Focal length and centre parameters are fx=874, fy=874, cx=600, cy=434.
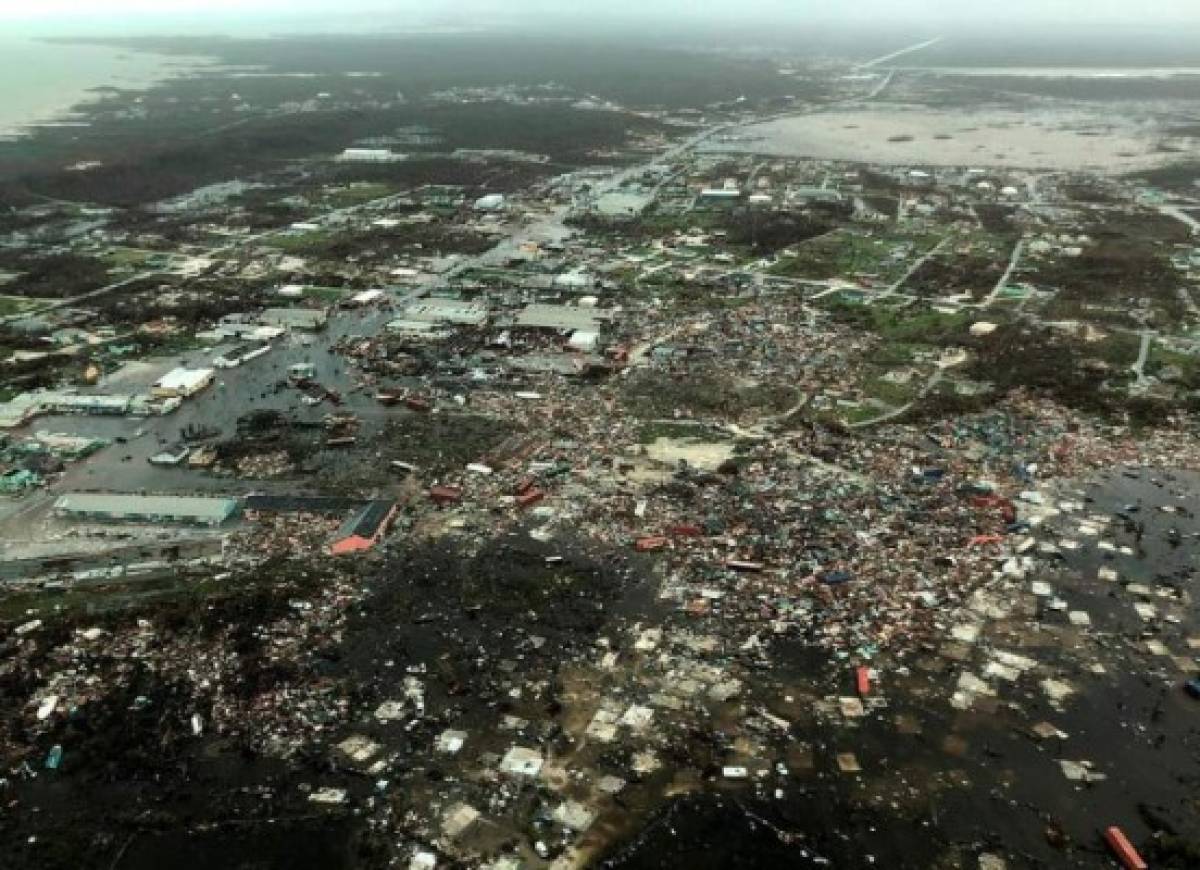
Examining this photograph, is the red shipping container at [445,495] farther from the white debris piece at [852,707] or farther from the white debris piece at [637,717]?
the white debris piece at [852,707]

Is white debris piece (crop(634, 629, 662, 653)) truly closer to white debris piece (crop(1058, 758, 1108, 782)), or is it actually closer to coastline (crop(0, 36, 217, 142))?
white debris piece (crop(1058, 758, 1108, 782))

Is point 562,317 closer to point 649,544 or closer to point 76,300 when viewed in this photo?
point 649,544

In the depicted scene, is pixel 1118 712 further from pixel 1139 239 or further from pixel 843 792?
pixel 1139 239

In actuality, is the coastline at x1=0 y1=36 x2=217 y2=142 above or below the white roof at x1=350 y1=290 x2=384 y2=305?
above

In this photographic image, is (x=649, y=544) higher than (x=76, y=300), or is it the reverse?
(x=649, y=544)

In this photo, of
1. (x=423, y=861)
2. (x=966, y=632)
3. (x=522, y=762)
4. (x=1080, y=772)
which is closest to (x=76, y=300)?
(x=522, y=762)

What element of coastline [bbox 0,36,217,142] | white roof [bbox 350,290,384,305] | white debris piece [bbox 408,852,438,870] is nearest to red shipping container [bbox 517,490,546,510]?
white debris piece [bbox 408,852,438,870]
